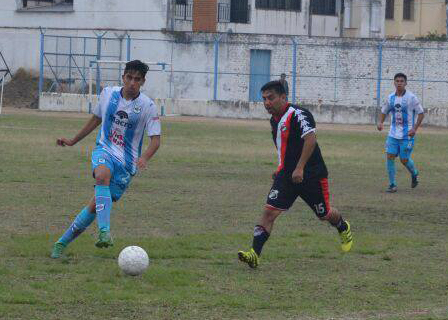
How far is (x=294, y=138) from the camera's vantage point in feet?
30.7

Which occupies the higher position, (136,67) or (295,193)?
(136,67)

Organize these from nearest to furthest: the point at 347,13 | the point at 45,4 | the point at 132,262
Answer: the point at 132,262
the point at 45,4
the point at 347,13

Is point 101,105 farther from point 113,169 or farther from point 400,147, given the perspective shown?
point 400,147

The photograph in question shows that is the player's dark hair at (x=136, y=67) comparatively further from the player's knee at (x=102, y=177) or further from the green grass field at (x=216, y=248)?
the green grass field at (x=216, y=248)

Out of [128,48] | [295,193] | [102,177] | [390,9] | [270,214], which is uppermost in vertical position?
[390,9]

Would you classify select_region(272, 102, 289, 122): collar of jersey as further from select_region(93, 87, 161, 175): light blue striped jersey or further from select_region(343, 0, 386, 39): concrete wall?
select_region(343, 0, 386, 39): concrete wall

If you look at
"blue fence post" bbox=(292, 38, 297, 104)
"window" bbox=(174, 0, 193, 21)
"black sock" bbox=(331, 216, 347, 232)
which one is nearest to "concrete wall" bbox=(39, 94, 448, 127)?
"blue fence post" bbox=(292, 38, 297, 104)

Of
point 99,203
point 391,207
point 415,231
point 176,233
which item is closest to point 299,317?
point 99,203

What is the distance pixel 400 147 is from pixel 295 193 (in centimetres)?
805

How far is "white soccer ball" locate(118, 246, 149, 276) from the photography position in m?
8.44

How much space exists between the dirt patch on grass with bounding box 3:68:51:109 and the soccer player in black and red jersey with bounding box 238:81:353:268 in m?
37.8

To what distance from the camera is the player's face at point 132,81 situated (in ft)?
30.0

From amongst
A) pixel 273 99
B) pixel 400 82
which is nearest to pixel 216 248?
pixel 273 99

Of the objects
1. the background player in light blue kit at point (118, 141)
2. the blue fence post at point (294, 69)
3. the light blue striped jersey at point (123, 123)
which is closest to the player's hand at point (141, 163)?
the background player in light blue kit at point (118, 141)
